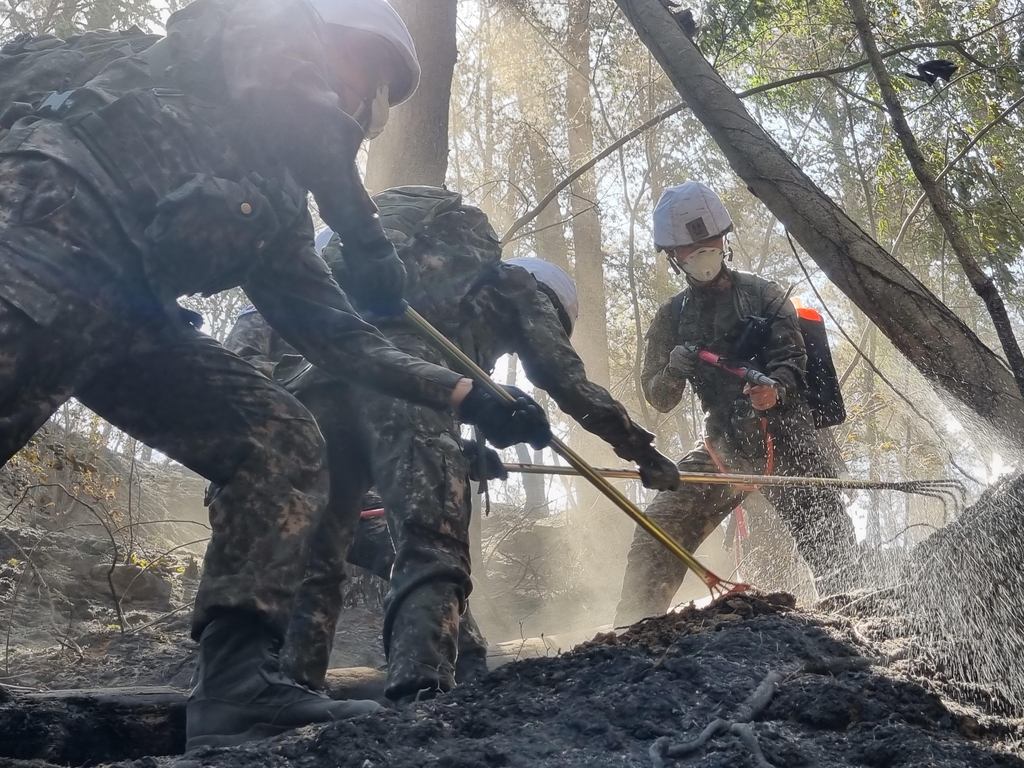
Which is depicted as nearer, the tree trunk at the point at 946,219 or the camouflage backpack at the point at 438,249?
the tree trunk at the point at 946,219

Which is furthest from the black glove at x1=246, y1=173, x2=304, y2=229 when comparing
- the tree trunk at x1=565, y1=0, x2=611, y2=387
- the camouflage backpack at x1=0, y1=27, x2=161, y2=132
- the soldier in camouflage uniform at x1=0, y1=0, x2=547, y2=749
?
the tree trunk at x1=565, y1=0, x2=611, y2=387

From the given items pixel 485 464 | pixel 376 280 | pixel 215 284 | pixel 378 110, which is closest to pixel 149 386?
pixel 215 284

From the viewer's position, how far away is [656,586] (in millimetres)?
5660

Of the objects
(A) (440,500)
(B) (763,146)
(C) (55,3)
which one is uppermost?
(C) (55,3)

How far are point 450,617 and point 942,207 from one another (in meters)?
2.28

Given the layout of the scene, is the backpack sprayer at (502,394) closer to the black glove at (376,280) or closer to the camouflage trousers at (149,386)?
the black glove at (376,280)

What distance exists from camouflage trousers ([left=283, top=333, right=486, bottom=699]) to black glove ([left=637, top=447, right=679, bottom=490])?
845 mm

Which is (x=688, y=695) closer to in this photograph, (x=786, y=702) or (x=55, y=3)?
(x=786, y=702)

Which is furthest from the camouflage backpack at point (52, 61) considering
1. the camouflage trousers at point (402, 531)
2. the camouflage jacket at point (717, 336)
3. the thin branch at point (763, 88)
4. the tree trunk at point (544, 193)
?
the tree trunk at point (544, 193)

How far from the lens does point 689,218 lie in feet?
19.2

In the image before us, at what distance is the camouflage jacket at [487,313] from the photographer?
4020 mm

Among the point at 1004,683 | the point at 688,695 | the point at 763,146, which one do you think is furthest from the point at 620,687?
the point at 763,146

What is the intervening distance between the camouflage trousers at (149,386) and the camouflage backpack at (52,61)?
1.42 ft

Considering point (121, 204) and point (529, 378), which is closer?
point (121, 204)
